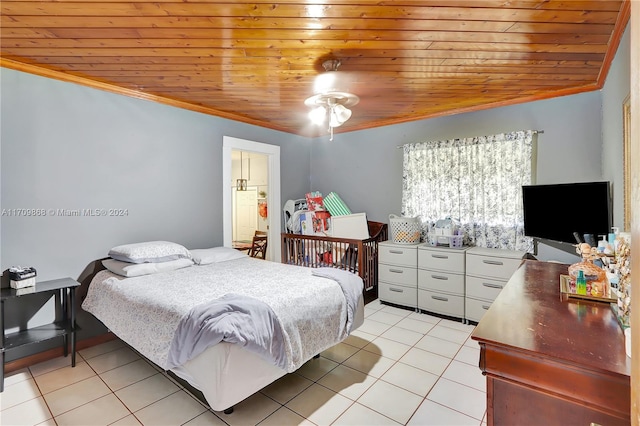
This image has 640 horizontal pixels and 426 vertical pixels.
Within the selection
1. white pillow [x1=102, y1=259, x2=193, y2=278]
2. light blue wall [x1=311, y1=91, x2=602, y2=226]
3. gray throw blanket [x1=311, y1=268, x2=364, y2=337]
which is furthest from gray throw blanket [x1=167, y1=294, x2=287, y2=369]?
light blue wall [x1=311, y1=91, x2=602, y2=226]

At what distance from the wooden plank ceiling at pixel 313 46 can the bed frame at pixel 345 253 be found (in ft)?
5.90

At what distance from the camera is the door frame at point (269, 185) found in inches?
161

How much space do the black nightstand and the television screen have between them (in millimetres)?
4011

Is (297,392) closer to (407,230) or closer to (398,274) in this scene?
(398,274)

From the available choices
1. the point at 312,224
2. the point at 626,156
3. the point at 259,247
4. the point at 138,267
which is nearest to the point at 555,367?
the point at 626,156

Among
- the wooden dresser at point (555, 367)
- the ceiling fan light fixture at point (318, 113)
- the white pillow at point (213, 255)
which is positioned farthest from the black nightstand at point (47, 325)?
the wooden dresser at point (555, 367)

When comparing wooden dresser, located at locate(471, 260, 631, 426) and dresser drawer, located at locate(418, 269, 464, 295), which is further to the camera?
dresser drawer, located at locate(418, 269, 464, 295)

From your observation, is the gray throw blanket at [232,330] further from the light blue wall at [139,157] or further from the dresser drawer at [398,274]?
the dresser drawer at [398,274]

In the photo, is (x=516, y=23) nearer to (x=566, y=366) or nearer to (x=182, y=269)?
(x=566, y=366)

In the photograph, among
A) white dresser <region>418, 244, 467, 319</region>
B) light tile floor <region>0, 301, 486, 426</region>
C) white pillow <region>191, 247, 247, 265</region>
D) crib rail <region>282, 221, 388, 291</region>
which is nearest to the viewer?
light tile floor <region>0, 301, 486, 426</region>

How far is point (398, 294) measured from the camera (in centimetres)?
399

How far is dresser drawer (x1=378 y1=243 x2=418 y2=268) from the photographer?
3.87 meters

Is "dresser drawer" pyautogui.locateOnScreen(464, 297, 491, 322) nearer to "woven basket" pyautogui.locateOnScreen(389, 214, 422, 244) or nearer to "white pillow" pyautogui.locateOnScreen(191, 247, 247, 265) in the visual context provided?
"woven basket" pyautogui.locateOnScreen(389, 214, 422, 244)

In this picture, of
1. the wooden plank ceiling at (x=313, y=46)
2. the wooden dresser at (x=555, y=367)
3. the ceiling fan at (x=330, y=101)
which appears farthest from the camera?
the ceiling fan at (x=330, y=101)
